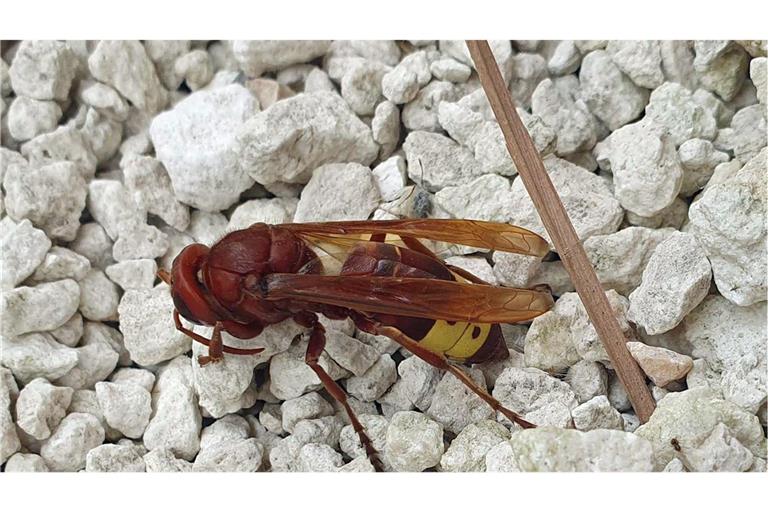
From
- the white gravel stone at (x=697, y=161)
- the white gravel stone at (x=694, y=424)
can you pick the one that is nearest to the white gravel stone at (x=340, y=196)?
the white gravel stone at (x=697, y=161)

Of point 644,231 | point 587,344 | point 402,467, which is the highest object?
point 644,231

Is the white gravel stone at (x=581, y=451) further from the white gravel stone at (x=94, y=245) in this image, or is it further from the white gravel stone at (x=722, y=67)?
the white gravel stone at (x=94, y=245)

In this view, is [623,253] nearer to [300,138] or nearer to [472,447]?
[472,447]

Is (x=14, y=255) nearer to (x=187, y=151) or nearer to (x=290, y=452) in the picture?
(x=187, y=151)

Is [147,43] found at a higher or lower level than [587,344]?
higher

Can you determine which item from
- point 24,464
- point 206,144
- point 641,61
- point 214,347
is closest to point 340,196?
point 206,144

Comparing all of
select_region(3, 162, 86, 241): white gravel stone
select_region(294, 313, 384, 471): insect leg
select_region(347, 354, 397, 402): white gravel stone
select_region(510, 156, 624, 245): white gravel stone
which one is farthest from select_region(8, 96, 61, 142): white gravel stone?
select_region(510, 156, 624, 245): white gravel stone

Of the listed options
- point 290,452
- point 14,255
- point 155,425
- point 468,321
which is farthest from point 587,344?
point 14,255
